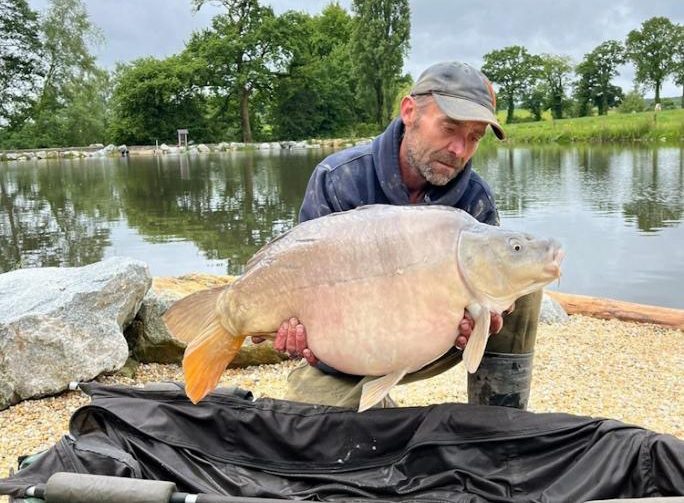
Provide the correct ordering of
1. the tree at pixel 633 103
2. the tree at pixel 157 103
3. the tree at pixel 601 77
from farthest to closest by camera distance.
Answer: the tree at pixel 601 77 → the tree at pixel 633 103 → the tree at pixel 157 103

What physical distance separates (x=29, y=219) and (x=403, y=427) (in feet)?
30.8

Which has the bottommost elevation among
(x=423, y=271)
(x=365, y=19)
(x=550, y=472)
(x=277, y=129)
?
(x=550, y=472)

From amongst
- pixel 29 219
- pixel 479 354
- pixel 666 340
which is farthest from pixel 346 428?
pixel 29 219

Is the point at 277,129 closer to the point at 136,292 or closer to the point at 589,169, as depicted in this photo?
the point at 589,169

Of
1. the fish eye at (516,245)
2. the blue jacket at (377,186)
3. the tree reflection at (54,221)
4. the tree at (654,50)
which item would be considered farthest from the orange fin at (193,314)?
the tree at (654,50)

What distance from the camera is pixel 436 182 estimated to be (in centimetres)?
199

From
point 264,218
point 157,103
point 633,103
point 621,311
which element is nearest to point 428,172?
point 621,311

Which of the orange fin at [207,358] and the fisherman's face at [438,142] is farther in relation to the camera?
the fisherman's face at [438,142]

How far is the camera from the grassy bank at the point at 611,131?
914 inches

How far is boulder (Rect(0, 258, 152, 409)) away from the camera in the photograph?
258 centimetres

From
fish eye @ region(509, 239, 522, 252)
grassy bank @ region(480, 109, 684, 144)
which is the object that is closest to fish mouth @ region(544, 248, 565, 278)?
fish eye @ region(509, 239, 522, 252)

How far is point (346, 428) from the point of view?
5.67 feet

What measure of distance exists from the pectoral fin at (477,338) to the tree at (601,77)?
40005 mm

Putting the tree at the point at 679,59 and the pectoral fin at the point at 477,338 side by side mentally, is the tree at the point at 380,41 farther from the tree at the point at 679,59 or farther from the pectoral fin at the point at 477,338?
the pectoral fin at the point at 477,338
